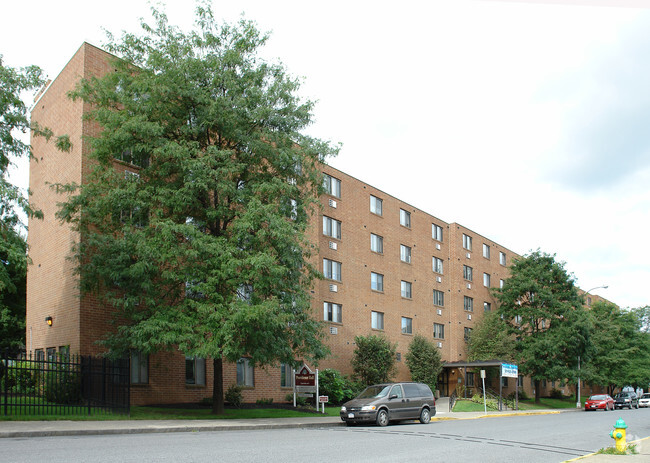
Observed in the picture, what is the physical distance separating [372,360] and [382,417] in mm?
12973

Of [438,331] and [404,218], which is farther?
[438,331]

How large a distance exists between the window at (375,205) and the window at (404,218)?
2619mm

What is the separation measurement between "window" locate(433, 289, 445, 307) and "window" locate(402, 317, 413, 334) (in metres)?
4.35

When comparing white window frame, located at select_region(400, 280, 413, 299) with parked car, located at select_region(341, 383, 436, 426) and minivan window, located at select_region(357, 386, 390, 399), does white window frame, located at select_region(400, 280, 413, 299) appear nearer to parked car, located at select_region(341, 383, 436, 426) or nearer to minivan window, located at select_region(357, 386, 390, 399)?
parked car, located at select_region(341, 383, 436, 426)

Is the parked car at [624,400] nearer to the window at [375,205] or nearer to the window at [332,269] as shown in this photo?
the window at [375,205]

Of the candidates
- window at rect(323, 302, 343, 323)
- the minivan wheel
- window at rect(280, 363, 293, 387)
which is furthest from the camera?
window at rect(323, 302, 343, 323)

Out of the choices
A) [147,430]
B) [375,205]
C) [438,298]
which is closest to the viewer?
[147,430]

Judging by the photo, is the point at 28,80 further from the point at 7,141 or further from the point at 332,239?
the point at 332,239

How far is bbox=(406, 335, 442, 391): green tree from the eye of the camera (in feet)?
127

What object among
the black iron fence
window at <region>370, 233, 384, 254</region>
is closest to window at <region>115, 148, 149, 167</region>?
the black iron fence

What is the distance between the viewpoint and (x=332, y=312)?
35.5 metres

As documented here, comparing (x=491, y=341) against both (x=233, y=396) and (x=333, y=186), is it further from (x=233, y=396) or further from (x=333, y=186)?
(x=233, y=396)

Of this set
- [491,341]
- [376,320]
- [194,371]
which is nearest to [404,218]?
[376,320]

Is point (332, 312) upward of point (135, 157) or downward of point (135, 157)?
downward
